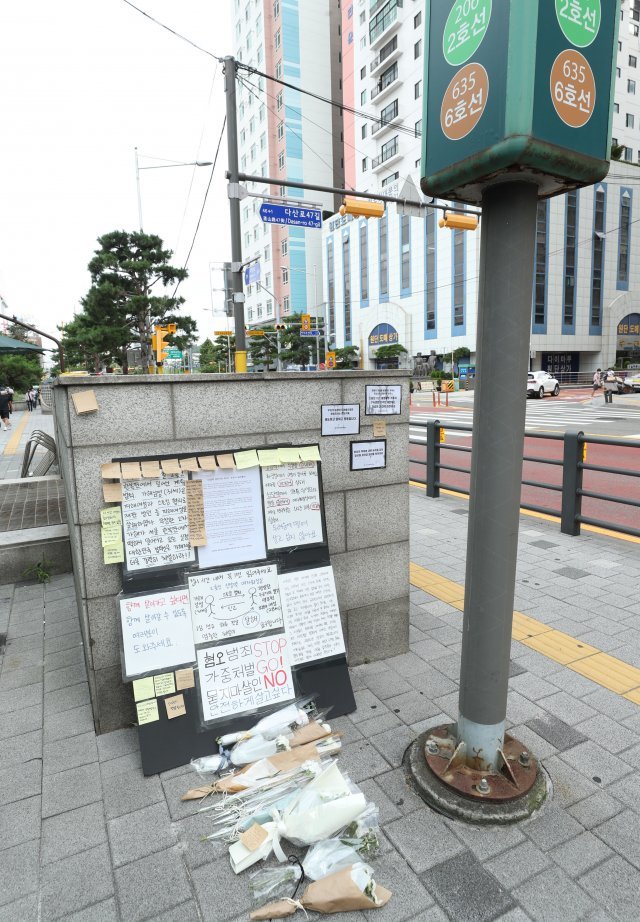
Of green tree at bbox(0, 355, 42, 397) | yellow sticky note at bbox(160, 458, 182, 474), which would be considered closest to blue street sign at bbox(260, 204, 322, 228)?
yellow sticky note at bbox(160, 458, 182, 474)

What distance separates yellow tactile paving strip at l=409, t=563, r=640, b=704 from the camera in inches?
135

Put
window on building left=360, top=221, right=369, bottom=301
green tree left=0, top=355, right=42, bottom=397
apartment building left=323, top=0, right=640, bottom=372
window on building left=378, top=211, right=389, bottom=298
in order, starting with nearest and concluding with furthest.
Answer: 1. green tree left=0, top=355, right=42, bottom=397
2. apartment building left=323, top=0, right=640, bottom=372
3. window on building left=378, top=211, right=389, bottom=298
4. window on building left=360, top=221, right=369, bottom=301

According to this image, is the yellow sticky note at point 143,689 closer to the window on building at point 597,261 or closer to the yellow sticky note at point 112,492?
the yellow sticky note at point 112,492

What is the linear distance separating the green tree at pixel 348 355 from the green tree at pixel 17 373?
28.9 m

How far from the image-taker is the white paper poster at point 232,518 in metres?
3.04

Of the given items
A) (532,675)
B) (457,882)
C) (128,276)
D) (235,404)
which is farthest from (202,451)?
(128,276)

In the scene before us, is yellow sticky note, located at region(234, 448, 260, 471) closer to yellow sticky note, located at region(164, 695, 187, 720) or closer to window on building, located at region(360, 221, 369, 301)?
yellow sticky note, located at region(164, 695, 187, 720)

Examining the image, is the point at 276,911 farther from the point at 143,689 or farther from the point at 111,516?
the point at 111,516

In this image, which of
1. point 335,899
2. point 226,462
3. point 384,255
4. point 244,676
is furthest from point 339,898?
point 384,255

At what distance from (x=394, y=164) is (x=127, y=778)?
5523cm

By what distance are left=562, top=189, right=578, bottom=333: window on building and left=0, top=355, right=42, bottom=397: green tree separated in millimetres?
44302

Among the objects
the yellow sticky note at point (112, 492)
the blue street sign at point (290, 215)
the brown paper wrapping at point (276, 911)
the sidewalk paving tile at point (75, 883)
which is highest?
the blue street sign at point (290, 215)

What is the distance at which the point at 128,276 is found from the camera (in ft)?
108

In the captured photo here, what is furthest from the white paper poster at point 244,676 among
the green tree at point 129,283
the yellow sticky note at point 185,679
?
the green tree at point 129,283
